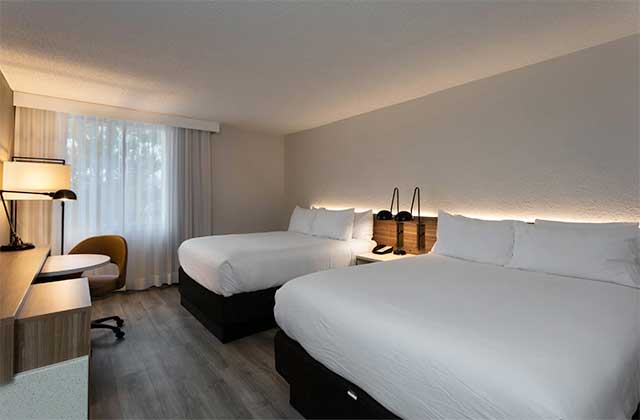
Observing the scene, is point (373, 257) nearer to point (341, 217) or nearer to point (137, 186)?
point (341, 217)

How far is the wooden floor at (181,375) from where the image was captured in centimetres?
180

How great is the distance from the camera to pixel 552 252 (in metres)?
2.05

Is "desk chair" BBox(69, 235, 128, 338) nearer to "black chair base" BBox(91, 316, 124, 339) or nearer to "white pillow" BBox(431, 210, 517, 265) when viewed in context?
"black chair base" BBox(91, 316, 124, 339)

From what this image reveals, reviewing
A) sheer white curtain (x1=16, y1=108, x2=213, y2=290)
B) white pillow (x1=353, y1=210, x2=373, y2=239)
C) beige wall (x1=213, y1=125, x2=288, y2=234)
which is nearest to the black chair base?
sheer white curtain (x1=16, y1=108, x2=213, y2=290)

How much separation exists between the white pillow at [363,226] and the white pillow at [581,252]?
5.82 ft

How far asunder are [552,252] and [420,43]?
70.2 inches

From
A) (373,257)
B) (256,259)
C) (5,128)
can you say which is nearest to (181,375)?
(256,259)

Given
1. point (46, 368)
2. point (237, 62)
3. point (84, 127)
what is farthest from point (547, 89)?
point (84, 127)

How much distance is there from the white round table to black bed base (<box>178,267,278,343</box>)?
0.92 meters

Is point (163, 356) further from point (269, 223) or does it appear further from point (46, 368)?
point (269, 223)

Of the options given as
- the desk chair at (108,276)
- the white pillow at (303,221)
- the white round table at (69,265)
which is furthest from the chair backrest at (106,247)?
the white pillow at (303,221)

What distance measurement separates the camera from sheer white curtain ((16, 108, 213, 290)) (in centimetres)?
355

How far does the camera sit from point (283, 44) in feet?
7.29

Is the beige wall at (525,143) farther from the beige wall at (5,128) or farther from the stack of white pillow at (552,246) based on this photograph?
the beige wall at (5,128)
